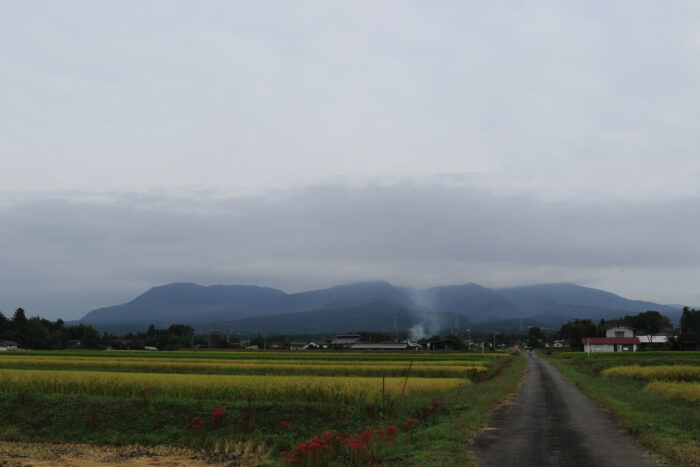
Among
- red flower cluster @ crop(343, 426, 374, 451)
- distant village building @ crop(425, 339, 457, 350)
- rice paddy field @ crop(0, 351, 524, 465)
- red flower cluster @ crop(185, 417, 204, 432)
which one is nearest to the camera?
red flower cluster @ crop(343, 426, 374, 451)

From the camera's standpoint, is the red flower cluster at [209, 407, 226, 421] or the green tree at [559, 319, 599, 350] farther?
the green tree at [559, 319, 599, 350]

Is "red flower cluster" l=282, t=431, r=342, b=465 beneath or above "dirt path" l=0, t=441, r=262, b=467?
above

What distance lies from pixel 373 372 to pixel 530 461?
1179 inches

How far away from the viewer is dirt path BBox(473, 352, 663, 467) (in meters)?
14.1

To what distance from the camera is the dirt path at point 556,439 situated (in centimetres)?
1412

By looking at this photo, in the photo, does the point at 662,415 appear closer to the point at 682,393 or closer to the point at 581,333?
the point at 682,393

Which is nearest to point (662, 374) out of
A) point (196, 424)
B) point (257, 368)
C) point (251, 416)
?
point (257, 368)

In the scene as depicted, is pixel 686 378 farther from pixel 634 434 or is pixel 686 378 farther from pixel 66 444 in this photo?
pixel 66 444

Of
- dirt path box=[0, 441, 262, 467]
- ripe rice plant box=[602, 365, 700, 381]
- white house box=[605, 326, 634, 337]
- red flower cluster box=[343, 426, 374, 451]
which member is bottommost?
white house box=[605, 326, 634, 337]

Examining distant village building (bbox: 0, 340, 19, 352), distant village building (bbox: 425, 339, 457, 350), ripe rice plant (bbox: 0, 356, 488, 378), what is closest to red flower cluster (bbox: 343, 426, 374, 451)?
ripe rice plant (bbox: 0, 356, 488, 378)

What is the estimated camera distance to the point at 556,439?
666 inches

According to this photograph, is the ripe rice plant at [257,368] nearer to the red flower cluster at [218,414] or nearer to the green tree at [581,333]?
the red flower cluster at [218,414]

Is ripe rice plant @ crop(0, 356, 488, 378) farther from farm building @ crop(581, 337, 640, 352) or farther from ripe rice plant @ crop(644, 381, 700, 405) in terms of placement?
farm building @ crop(581, 337, 640, 352)

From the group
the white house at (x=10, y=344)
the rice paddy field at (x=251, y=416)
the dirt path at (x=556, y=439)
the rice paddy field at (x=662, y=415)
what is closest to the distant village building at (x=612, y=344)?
the rice paddy field at (x=662, y=415)
